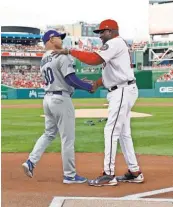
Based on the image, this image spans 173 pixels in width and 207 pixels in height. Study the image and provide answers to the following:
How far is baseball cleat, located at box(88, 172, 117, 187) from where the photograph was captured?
474 centimetres

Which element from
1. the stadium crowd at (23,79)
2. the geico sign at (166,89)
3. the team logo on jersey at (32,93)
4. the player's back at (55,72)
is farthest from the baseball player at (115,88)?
the stadium crowd at (23,79)

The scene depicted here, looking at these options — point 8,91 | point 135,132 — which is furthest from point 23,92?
point 135,132

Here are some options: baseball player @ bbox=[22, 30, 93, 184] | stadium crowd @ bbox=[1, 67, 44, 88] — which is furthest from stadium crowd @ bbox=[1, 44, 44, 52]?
baseball player @ bbox=[22, 30, 93, 184]

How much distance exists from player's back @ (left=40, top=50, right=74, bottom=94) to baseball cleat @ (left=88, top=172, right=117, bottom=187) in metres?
1.04

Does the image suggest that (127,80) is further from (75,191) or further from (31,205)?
(31,205)

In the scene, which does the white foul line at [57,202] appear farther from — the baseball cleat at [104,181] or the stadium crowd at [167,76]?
the stadium crowd at [167,76]

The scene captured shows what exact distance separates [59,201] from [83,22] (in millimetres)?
102415

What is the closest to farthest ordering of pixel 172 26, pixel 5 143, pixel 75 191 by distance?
pixel 75 191 < pixel 5 143 < pixel 172 26

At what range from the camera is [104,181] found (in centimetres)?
476

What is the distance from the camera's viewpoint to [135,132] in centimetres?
1098

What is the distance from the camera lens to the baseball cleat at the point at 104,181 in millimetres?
4738

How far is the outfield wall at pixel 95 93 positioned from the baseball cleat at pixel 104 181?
32943 millimetres

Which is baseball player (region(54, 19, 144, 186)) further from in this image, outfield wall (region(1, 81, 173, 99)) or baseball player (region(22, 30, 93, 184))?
outfield wall (region(1, 81, 173, 99))

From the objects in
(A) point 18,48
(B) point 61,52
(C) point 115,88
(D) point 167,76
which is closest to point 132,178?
(C) point 115,88
